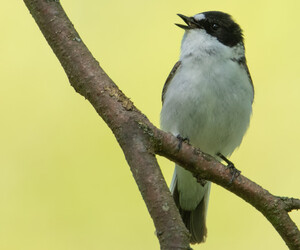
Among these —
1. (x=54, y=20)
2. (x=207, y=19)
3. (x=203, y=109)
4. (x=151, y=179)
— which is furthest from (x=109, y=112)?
(x=207, y=19)

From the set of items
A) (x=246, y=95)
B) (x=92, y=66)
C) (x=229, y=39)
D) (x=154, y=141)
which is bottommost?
(x=154, y=141)

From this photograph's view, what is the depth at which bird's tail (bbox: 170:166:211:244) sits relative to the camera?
417 centimetres

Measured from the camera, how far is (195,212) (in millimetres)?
4449

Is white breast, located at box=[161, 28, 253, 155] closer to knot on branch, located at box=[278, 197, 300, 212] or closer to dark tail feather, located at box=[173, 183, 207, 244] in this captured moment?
dark tail feather, located at box=[173, 183, 207, 244]

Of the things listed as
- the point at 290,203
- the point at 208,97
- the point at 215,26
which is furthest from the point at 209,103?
the point at 290,203

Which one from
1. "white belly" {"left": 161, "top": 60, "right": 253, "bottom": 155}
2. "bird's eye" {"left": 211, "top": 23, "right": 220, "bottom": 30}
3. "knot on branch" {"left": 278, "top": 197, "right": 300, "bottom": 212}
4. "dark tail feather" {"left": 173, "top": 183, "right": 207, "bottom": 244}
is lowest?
"knot on branch" {"left": 278, "top": 197, "right": 300, "bottom": 212}

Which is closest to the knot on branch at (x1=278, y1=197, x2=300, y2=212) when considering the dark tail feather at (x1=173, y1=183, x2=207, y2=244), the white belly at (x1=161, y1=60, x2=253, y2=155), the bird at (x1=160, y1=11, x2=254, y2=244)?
the bird at (x1=160, y1=11, x2=254, y2=244)

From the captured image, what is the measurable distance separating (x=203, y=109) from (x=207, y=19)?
35.1 inches

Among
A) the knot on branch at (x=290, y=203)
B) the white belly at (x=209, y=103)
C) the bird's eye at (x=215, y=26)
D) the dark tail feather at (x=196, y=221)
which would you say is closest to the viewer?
the knot on branch at (x=290, y=203)

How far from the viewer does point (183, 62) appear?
4207 millimetres

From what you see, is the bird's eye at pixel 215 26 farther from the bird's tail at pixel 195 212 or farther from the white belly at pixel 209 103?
the bird's tail at pixel 195 212

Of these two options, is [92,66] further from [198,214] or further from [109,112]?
[198,214]

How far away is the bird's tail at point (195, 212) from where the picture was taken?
417cm

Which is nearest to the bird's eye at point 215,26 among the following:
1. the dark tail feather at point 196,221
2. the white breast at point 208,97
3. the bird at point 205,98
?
the bird at point 205,98
